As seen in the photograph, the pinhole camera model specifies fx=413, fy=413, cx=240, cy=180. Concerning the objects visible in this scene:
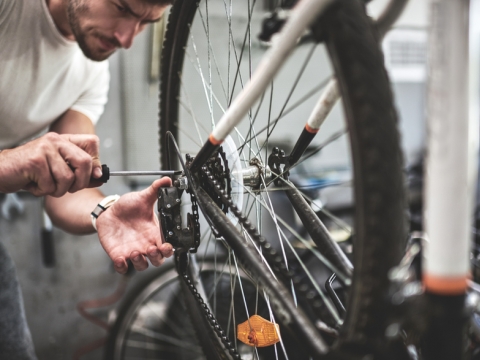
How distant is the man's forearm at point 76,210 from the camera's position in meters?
0.84

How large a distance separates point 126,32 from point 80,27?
0.09 metres

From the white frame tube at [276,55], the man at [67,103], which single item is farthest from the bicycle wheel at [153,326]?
the white frame tube at [276,55]

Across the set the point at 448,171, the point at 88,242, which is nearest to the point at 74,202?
the point at 88,242

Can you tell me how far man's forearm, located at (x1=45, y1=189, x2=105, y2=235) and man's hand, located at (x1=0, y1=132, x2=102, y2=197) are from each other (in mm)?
261

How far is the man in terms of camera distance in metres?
0.69

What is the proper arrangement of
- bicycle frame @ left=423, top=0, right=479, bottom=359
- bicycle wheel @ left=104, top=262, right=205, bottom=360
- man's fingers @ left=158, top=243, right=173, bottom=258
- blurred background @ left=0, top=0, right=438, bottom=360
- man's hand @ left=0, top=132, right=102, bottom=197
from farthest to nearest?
1. blurred background @ left=0, top=0, right=438, bottom=360
2. bicycle wheel @ left=104, top=262, right=205, bottom=360
3. man's fingers @ left=158, top=243, right=173, bottom=258
4. man's hand @ left=0, top=132, right=102, bottom=197
5. bicycle frame @ left=423, top=0, right=479, bottom=359

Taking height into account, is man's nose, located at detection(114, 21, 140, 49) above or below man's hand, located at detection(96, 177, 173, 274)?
above

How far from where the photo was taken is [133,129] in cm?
146

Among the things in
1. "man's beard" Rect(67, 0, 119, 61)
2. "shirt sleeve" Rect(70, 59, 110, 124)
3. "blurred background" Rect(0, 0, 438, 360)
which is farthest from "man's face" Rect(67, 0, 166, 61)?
"blurred background" Rect(0, 0, 438, 360)

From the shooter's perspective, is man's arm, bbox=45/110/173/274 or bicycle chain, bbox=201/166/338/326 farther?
man's arm, bbox=45/110/173/274

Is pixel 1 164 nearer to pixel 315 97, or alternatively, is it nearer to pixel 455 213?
pixel 455 213

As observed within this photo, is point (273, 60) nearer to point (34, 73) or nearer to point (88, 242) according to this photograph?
point (34, 73)

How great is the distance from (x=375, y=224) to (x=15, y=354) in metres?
0.83

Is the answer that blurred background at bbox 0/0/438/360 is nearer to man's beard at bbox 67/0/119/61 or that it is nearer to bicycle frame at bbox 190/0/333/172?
man's beard at bbox 67/0/119/61
